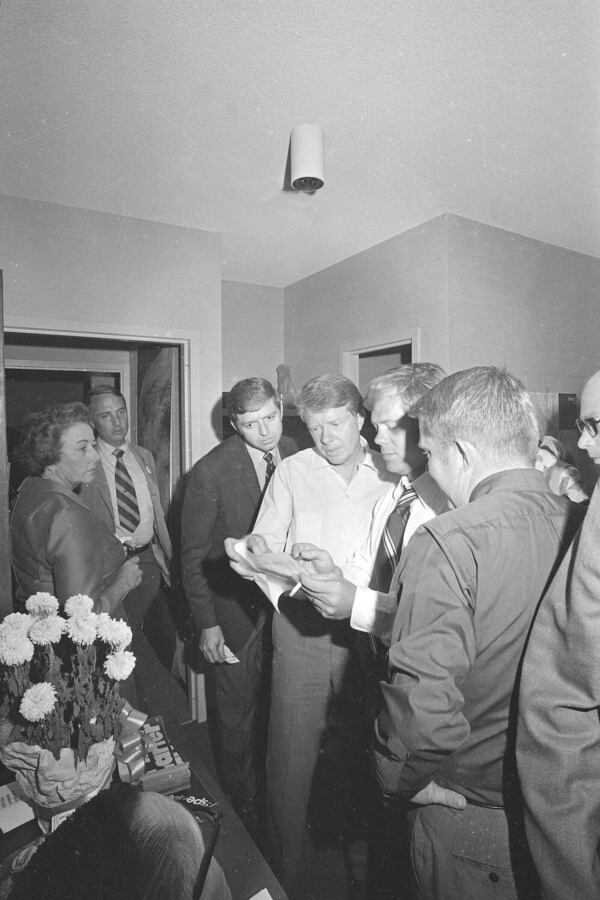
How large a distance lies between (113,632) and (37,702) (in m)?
0.24

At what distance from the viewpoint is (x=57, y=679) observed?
1336 mm

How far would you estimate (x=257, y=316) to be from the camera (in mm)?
4621

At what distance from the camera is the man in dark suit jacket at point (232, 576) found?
252 centimetres

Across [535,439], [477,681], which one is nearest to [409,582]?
[477,681]

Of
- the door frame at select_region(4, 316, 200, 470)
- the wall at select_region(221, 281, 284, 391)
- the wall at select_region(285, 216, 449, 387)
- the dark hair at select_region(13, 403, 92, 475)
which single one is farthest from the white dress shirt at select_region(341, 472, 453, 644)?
the wall at select_region(221, 281, 284, 391)

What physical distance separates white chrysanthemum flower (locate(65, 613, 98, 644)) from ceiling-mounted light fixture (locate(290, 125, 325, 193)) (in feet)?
6.68

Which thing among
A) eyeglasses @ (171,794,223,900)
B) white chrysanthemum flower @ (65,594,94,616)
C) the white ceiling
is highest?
the white ceiling

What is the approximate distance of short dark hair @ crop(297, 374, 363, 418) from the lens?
207 centimetres

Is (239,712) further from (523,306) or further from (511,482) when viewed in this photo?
(523,306)

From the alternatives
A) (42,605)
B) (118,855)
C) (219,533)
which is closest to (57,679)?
(42,605)

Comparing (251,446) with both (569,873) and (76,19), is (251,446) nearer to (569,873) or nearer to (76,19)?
(76,19)

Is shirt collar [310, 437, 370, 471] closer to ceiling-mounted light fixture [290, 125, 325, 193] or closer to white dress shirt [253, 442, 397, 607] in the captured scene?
white dress shirt [253, 442, 397, 607]

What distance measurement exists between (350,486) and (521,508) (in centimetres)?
115

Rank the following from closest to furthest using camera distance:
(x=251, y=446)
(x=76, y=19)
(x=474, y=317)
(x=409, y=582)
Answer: (x=409, y=582), (x=76, y=19), (x=251, y=446), (x=474, y=317)
